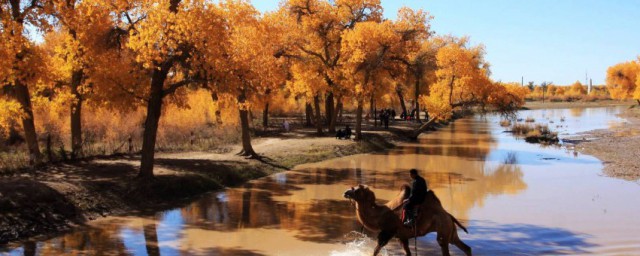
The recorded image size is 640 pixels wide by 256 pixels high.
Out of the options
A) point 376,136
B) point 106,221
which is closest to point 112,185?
point 106,221

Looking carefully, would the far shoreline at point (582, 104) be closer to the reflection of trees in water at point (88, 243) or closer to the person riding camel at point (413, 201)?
the person riding camel at point (413, 201)

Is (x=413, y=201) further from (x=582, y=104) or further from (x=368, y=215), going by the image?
(x=582, y=104)

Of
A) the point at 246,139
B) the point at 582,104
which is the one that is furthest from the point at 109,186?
the point at 582,104

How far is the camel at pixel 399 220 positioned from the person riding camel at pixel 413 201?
0.13m

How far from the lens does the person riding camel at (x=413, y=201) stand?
35.0ft

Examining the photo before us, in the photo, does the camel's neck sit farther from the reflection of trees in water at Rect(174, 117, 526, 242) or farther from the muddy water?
the reflection of trees in water at Rect(174, 117, 526, 242)

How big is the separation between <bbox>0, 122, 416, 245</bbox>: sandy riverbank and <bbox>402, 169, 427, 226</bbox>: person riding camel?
30.0 ft

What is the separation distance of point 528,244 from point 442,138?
3512 cm

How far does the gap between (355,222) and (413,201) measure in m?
4.69

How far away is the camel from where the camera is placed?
10664mm

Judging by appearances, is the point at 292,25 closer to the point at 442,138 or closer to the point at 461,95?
the point at 461,95

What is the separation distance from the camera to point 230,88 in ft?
54.9

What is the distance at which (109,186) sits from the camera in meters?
17.0

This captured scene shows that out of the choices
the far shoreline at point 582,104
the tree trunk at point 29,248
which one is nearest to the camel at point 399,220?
the tree trunk at point 29,248
